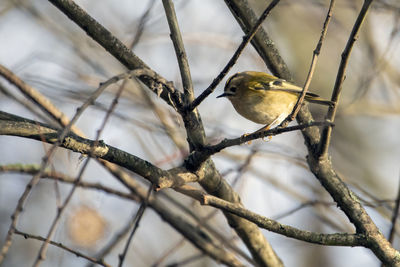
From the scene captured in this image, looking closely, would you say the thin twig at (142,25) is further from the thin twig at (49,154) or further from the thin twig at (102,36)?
the thin twig at (49,154)

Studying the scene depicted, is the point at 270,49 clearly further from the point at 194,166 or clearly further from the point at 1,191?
the point at 1,191

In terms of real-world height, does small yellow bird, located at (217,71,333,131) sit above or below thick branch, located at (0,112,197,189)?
above

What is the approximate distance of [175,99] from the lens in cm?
216

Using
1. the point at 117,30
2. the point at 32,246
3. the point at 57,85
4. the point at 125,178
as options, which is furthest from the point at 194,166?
the point at 32,246

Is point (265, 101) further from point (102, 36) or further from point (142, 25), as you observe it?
point (102, 36)

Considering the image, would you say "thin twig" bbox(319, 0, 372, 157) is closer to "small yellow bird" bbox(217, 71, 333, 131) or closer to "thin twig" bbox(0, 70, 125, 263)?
"small yellow bird" bbox(217, 71, 333, 131)

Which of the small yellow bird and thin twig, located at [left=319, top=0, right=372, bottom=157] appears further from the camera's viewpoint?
the small yellow bird

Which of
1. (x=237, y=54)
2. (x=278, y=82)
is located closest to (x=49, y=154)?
(x=237, y=54)

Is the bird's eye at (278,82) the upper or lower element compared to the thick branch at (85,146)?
upper

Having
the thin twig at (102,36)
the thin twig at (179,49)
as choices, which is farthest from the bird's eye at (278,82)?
the thin twig at (102,36)

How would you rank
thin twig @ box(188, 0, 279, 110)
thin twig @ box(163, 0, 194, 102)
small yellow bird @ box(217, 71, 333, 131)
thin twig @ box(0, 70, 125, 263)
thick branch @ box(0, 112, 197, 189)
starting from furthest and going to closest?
small yellow bird @ box(217, 71, 333, 131) < thin twig @ box(163, 0, 194, 102) < thick branch @ box(0, 112, 197, 189) < thin twig @ box(188, 0, 279, 110) < thin twig @ box(0, 70, 125, 263)

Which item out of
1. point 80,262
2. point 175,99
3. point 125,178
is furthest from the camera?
point 80,262

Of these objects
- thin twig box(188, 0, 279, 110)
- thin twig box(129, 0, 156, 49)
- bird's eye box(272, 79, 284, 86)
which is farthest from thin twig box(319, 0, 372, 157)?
thin twig box(129, 0, 156, 49)

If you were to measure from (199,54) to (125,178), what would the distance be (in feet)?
10.4
